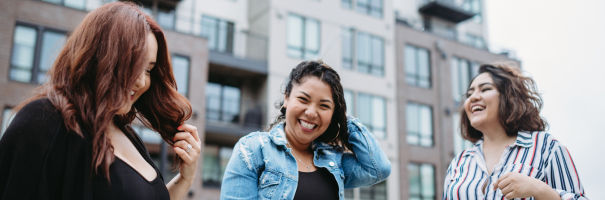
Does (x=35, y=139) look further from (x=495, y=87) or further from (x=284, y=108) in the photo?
(x=495, y=87)

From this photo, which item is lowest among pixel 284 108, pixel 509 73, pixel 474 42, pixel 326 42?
pixel 284 108

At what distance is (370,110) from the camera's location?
2411 cm

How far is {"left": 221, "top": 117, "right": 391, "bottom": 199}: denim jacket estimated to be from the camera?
304 centimetres

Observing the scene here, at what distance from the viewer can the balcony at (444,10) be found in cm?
2886

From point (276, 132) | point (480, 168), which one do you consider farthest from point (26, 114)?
point (480, 168)

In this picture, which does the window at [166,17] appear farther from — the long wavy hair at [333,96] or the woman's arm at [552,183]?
the woman's arm at [552,183]

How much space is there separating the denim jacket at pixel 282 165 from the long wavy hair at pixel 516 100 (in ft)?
3.10

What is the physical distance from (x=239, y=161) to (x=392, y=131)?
21.9 meters

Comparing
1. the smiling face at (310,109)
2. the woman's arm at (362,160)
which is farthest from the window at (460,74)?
the smiling face at (310,109)

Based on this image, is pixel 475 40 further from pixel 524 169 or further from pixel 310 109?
pixel 310 109

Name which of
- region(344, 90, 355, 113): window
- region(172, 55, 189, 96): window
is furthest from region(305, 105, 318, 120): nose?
region(344, 90, 355, 113): window

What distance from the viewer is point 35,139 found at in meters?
1.78

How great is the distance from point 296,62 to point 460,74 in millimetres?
9784

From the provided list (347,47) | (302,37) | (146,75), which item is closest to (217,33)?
(302,37)
